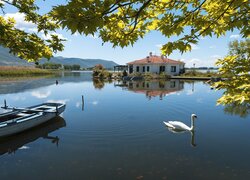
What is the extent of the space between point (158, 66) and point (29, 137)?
4588 centimetres

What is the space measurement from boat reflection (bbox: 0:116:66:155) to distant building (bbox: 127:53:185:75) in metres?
42.2

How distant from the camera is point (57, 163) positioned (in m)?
8.68

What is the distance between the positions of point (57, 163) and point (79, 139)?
2795 millimetres

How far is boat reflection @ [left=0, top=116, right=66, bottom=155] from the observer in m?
10.7

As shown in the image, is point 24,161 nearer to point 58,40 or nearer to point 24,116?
point 24,116

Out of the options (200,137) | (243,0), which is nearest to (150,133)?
(200,137)

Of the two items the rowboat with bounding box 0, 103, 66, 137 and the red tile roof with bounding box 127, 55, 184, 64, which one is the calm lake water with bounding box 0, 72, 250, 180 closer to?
the rowboat with bounding box 0, 103, 66, 137

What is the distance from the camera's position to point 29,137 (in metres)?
12.1

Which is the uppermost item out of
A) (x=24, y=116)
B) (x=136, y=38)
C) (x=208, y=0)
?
(x=208, y=0)

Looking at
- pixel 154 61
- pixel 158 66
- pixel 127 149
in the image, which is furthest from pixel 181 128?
→ pixel 154 61

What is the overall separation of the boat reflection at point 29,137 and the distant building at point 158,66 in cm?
4216

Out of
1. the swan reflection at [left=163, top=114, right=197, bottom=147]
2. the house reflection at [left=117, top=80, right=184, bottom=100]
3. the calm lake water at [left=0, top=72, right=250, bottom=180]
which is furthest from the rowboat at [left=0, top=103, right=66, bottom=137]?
the house reflection at [left=117, top=80, right=184, bottom=100]

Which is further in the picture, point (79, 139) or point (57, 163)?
point (79, 139)

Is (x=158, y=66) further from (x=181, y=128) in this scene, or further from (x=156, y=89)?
(x=181, y=128)
